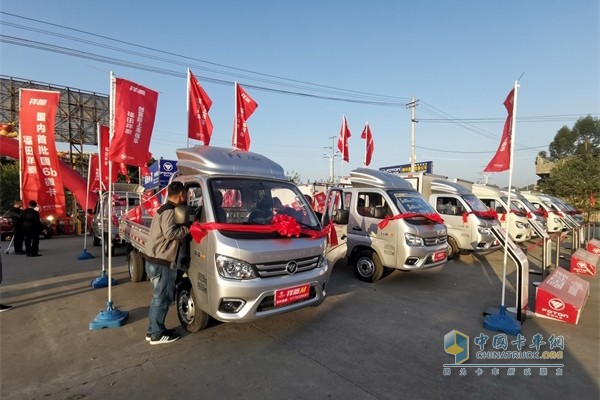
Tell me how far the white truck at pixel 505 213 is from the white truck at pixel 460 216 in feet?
7.50

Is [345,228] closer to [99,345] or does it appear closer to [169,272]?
[169,272]

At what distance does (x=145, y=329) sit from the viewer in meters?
4.35

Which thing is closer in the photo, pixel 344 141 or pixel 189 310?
pixel 189 310

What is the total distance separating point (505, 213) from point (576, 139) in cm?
4667

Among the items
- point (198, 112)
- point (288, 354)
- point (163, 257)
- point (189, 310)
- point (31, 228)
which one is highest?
point (198, 112)

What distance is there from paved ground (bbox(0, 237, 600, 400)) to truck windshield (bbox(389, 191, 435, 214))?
1754mm

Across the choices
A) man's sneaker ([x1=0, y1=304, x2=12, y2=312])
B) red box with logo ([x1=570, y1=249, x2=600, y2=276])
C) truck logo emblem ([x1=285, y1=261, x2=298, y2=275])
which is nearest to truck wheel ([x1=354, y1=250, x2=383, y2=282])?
truck logo emblem ([x1=285, y1=261, x2=298, y2=275])

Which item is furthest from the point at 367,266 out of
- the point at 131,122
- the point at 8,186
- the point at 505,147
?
the point at 8,186

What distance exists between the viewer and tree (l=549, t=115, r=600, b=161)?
4344cm

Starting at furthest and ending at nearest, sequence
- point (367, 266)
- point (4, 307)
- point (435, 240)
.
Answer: point (367, 266)
point (435, 240)
point (4, 307)

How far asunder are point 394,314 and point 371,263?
189 centimetres


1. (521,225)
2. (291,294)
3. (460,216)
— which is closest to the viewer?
(291,294)

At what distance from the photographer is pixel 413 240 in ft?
20.5

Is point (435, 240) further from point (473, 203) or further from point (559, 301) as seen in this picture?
point (473, 203)
